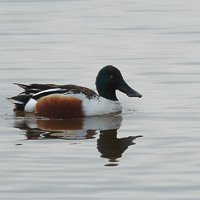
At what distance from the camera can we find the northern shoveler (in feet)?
41.7

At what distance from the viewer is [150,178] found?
8.81 metres

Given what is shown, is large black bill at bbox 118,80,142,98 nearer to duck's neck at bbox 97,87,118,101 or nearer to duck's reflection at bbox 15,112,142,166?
duck's neck at bbox 97,87,118,101

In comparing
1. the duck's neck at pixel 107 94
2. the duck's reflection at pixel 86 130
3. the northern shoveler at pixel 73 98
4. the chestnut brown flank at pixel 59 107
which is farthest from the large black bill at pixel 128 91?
the chestnut brown flank at pixel 59 107

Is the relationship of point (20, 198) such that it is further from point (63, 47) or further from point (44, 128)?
point (63, 47)

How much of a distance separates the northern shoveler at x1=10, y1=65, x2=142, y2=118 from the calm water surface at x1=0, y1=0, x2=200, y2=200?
8.1 inches

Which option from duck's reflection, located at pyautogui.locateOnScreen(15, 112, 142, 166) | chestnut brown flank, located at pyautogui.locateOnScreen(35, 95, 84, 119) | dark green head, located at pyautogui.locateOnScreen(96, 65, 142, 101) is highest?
dark green head, located at pyautogui.locateOnScreen(96, 65, 142, 101)

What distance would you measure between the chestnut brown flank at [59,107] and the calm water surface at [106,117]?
20 centimetres

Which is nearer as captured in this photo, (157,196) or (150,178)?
(157,196)

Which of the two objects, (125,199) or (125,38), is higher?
(125,38)

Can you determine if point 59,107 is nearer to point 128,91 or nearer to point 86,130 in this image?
point 128,91

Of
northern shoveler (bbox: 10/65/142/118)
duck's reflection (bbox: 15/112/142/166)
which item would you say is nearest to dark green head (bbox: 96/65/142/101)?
northern shoveler (bbox: 10/65/142/118)

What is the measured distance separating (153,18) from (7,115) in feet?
30.0

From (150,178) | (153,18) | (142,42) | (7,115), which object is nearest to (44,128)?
(7,115)

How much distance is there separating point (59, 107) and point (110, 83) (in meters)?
0.97
